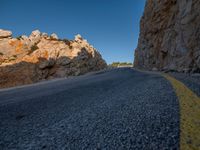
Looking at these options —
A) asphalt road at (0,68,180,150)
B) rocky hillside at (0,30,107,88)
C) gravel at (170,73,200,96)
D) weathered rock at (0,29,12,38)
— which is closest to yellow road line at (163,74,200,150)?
asphalt road at (0,68,180,150)

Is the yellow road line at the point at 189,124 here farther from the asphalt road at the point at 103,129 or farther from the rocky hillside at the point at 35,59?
the rocky hillside at the point at 35,59

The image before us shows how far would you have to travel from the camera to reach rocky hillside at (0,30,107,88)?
33.1 metres

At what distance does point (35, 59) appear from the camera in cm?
3697

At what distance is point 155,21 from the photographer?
25.5 metres

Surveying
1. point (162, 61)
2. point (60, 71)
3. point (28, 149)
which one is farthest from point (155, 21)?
point (28, 149)

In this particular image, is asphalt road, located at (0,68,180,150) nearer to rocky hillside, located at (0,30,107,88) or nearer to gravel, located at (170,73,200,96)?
gravel, located at (170,73,200,96)

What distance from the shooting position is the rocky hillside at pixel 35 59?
33.1 m

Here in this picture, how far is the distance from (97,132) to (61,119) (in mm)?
1138

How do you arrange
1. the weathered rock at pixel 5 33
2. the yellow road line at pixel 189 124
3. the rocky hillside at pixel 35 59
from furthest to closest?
1. the weathered rock at pixel 5 33
2. the rocky hillside at pixel 35 59
3. the yellow road line at pixel 189 124

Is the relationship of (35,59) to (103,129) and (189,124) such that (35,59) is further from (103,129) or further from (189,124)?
(189,124)

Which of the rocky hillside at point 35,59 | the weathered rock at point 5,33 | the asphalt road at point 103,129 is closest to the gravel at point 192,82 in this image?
the asphalt road at point 103,129

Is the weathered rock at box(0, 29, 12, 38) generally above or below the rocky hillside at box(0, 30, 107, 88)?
above

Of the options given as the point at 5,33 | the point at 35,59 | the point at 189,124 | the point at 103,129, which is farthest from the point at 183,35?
the point at 5,33

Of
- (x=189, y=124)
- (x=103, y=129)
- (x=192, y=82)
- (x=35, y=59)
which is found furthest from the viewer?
(x=35, y=59)
